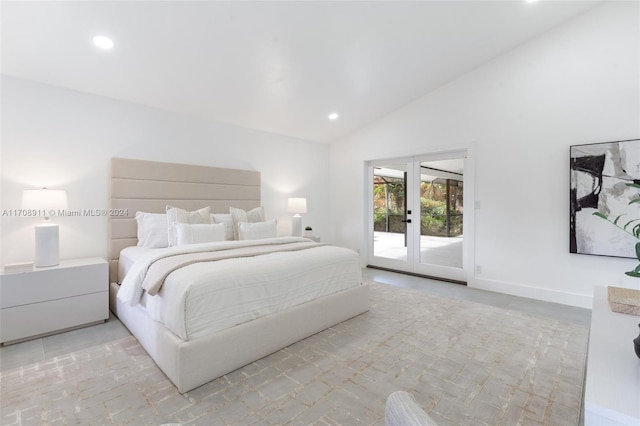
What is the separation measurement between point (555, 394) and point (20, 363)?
3747mm

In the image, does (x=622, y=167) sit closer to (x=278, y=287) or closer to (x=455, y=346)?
(x=455, y=346)

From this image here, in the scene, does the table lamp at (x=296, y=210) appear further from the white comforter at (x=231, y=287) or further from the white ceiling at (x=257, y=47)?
the white comforter at (x=231, y=287)

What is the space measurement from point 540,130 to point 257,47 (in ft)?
11.5

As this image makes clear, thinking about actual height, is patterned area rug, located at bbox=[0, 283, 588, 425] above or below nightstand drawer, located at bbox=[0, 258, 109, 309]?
below

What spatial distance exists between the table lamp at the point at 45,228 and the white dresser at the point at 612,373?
150 inches

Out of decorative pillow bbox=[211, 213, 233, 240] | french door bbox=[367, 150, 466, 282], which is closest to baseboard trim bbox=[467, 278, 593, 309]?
french door bbox=[367, 150, 466, 282]

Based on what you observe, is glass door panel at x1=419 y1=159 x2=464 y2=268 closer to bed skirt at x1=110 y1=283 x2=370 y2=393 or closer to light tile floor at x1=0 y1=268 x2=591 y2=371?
light tile floor at x1=0 y1=268 x2=591 y2=371

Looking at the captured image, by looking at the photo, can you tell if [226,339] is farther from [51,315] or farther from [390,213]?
[390,213]

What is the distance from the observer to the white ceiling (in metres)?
2.51

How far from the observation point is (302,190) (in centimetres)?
570

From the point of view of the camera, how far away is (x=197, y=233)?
3309 millimetres

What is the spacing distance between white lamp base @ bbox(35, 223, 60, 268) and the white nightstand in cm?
10

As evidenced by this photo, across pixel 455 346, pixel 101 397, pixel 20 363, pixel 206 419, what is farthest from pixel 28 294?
pixel 455 346

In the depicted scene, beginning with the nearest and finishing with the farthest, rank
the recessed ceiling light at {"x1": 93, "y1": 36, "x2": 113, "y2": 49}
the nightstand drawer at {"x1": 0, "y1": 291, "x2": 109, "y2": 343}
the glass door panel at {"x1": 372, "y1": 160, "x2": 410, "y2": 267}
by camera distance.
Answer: the nightstand drawer at {"x1": 0, "y1": 291, "x2": 109, "y2": 343} → the recessed ceiling light at {"x1": 93, "y1": 36, "x2": 113, "y2": 49} → the glass door panel at {"x1": 372, "y1": 160, "x2": 410, "y2": 267}
